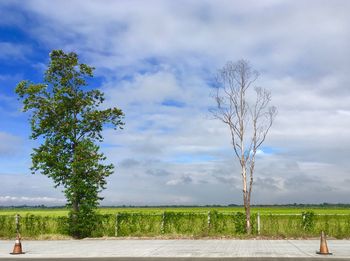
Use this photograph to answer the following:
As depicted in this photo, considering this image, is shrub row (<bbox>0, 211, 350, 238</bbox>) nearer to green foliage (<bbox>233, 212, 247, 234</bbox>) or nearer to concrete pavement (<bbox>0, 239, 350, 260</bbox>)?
green foliage (<bbox>233, 212, 247, 234</bbox>)

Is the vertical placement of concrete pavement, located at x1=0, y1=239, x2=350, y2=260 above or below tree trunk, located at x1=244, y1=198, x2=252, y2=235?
below

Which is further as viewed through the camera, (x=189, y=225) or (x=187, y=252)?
(x=189, y=225)

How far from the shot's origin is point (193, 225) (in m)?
28.1

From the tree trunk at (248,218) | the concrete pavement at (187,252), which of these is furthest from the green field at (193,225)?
the concrete pavement at (187,252)

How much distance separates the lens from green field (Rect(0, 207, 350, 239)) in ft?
87.8

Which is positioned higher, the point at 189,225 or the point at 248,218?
the point at 248,218

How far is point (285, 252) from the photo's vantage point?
18750 millimetres

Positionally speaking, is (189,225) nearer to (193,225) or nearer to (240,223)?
(193,225)

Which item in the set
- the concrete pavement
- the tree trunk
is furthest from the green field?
the concrete pavement

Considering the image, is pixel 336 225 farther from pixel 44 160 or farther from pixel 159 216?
pixel 44 160

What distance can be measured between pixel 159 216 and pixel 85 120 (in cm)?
692

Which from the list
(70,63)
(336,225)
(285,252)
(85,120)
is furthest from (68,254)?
(336,225)

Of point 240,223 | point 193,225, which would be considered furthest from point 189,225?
point 240,223

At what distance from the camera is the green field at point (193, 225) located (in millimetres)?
26766
